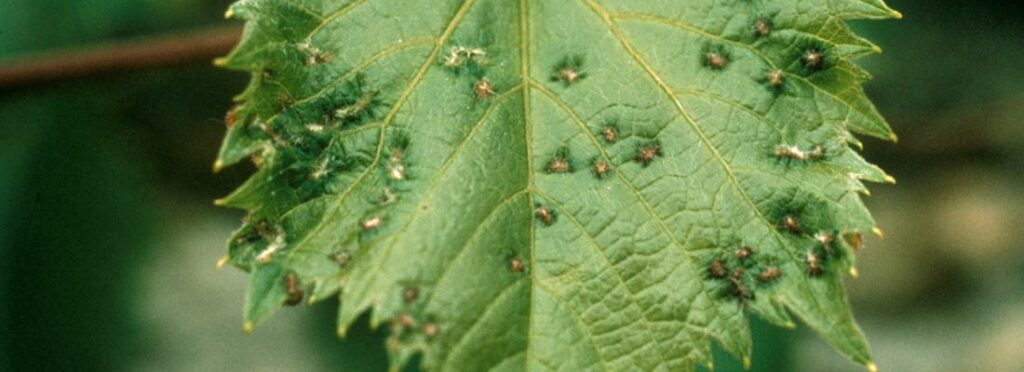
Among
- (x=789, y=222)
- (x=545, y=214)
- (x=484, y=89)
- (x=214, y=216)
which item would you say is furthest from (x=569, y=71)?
(x=214, y=216)

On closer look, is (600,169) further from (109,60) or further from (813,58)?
(109,60)

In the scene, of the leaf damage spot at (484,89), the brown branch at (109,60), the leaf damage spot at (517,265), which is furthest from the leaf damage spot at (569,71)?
the brown branch at (109,60)

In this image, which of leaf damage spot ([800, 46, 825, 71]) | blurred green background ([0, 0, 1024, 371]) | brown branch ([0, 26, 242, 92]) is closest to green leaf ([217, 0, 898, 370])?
leaf damage spot ([800, 46, 825, 71])

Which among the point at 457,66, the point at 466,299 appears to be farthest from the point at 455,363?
the point at 457,66

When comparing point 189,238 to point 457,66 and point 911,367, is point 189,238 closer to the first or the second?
point 457,66

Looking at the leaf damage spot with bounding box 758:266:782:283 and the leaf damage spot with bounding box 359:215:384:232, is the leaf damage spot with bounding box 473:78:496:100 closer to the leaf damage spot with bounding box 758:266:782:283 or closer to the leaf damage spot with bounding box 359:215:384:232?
the leaf damage spot with bounding box 359:215:384:232

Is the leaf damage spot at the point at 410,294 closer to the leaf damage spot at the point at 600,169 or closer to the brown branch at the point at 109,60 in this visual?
the leaf damage spot at the point at 600,169

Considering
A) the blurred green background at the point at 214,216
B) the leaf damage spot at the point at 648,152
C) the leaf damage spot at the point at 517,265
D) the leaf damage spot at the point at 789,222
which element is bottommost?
the blurred green background at the point at 214,216
